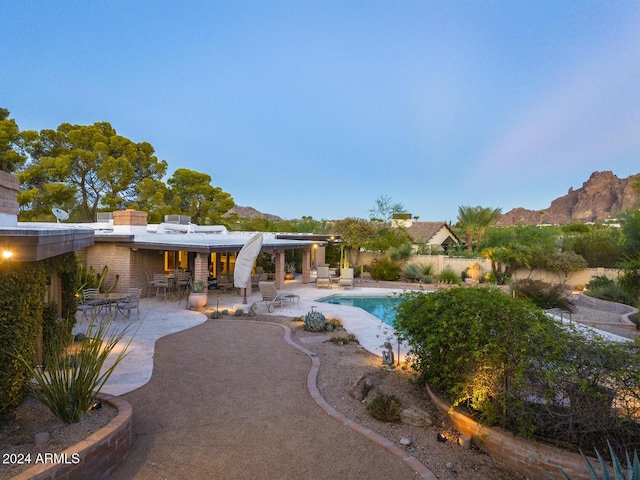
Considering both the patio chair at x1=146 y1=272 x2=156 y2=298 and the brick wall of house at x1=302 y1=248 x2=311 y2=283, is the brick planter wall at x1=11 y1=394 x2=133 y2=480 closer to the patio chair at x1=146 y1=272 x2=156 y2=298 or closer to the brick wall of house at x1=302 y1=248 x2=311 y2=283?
the patio chair at x1=146 y1=272 x2=156 y2=298

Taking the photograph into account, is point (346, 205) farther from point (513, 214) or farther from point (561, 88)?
point (513, 214)

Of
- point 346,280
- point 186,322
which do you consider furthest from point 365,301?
point 186,322

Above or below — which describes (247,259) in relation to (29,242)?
below

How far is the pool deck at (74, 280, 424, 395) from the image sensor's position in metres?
6.64

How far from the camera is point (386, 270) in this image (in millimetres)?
22766

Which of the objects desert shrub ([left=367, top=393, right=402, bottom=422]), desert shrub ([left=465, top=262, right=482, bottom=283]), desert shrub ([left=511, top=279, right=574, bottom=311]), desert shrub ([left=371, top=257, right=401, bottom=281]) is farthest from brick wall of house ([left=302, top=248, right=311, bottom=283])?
desert shrub ([left=367, top=393, right=402, bottom=422])

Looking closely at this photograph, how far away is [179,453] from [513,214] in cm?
11077

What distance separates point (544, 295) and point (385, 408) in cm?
1117

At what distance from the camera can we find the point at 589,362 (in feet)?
12.2

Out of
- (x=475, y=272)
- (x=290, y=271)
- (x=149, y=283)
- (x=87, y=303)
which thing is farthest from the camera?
(x=290, y=271)

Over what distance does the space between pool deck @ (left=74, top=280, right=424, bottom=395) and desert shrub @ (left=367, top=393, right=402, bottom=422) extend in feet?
5.25

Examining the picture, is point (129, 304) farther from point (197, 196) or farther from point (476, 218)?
point (197, 196)

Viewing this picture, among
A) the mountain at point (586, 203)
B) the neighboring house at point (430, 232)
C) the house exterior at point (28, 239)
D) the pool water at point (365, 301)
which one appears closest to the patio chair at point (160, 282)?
the pool water at point (365, 301)

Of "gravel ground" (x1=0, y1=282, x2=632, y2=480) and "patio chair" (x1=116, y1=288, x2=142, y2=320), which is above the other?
"patio chair" (x1=116, y1=288, x2=142, y2=320)
